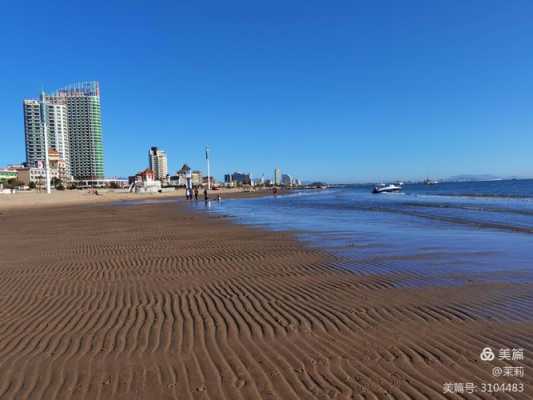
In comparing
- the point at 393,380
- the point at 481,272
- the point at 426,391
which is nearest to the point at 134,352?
the point at 393,380

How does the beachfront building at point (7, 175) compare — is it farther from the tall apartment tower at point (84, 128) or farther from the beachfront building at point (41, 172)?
the tall apartment tower at point (84, 128)

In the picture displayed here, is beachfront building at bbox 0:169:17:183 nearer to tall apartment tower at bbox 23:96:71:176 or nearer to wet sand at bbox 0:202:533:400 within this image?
tall apartment tower at bbox 23:96:71:176

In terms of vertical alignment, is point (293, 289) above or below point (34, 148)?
below

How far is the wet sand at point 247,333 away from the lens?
406cm

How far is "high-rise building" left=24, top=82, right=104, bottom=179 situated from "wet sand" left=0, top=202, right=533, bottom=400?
18554 cm

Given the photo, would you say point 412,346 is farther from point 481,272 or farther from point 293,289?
point 481,272

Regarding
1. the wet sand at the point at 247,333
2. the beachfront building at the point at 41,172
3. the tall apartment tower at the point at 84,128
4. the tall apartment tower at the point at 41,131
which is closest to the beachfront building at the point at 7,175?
the beachfront building at the point at 41,172

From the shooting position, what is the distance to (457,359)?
14.9ft

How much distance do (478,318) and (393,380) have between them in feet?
8.79

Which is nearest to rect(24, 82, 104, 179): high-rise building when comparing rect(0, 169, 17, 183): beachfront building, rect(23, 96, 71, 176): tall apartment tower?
rect(23, 96, 71, 176): tall apartment tower

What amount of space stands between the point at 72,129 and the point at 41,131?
18743mm

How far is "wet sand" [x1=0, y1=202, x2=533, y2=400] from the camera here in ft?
13.3

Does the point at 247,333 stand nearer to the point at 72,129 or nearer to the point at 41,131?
the point at 41,131

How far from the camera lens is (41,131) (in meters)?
165
